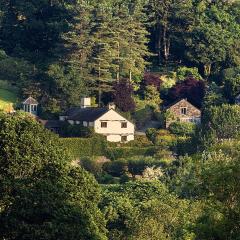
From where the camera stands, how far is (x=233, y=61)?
331ft

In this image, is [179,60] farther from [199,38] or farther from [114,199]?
[114,199]

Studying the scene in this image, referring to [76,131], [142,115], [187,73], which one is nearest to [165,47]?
[187,73]

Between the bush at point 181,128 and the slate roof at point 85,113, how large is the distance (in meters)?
4.48

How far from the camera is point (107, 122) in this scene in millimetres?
87625

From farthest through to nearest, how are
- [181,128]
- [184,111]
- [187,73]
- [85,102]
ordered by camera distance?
[187,73]
[184,111]
[85,102]
[181,128]

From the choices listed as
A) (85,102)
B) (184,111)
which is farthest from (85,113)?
(184,111)

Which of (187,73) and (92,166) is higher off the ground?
(187,73)

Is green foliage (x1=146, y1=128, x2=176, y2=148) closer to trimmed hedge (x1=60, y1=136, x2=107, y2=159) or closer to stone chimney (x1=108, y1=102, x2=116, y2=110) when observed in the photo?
trimmed hedge (x1=60, y1=136, x2=107, y2=159)

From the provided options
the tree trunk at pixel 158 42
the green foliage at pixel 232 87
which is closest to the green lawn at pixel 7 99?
the tree trunk at pixel 158 42

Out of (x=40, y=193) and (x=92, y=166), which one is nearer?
(x=40, y=193)

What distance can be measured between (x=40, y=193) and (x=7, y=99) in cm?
4493

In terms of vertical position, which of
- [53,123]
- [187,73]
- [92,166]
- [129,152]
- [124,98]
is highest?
[187,73]

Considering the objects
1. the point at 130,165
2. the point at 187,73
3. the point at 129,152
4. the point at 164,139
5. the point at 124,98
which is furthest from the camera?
the point at 187,73

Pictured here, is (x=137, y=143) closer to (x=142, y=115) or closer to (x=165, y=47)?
(x=142, y=115)
